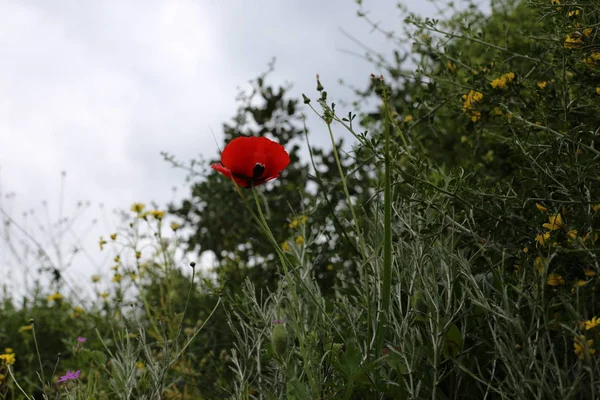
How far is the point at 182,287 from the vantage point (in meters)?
4.35

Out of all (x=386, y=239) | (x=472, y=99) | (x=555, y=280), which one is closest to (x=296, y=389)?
(x=386, y=239)

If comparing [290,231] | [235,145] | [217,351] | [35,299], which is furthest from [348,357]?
[35,299]

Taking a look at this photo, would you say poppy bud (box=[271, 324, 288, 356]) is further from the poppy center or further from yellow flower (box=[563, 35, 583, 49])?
yellow flower (box=[563, 35, 583, 49])

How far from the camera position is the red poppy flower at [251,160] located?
4.47 feet

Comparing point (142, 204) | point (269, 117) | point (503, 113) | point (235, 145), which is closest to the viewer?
point (235, 145)

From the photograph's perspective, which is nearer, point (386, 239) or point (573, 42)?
point (386, 239)

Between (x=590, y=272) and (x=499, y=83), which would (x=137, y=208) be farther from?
(x=590, y=272)

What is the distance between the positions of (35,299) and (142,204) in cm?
216

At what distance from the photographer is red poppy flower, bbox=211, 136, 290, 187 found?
1.36 metres

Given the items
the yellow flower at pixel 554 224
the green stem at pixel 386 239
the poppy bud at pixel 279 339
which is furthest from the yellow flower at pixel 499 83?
the poppy bud at pixel 279 339

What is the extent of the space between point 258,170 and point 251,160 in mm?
29

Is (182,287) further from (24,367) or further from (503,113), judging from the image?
(503,113)

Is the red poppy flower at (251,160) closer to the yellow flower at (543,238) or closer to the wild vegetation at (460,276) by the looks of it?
the wild vegetation at (460,276)

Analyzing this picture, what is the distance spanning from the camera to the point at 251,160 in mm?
1372
